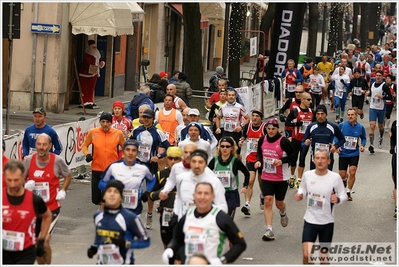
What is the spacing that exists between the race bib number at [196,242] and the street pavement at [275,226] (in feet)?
10.8

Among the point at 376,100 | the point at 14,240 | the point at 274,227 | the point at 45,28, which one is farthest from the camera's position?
the point at 45,28

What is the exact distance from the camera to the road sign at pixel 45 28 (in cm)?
2553

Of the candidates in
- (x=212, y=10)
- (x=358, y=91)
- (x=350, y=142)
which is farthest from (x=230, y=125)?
(x=212, y=10)

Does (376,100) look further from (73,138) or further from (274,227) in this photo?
(274,227)

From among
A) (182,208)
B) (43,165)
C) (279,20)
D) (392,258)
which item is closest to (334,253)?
(392,258)

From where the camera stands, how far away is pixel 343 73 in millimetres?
28781

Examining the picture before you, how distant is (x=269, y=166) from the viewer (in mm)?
13711

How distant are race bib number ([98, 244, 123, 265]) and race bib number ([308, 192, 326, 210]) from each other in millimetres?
2944

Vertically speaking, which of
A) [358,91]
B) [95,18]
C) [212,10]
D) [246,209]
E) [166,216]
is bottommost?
[246,209]

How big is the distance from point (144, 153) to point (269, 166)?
6.55ft

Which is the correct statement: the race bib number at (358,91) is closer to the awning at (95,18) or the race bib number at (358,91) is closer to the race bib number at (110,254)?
the awning at (95,18)

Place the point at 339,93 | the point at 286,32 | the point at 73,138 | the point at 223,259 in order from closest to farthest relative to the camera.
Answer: the point at 223,259, the point at 73,138, the point at 339,93, the point at 286,32

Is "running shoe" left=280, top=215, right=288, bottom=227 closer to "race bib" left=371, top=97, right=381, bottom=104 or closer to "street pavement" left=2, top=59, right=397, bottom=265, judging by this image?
"street pavement" left=2, top=59, right=397, bottom=265

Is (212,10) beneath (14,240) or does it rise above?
above
